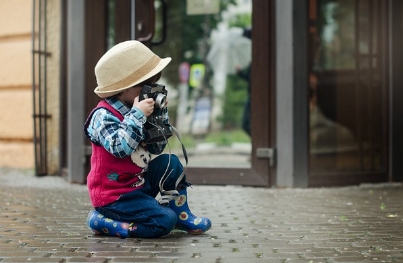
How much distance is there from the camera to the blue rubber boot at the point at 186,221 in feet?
13.3

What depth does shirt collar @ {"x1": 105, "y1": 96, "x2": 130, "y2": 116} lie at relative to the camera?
3.97 meters

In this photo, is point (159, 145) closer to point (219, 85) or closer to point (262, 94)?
point (262, 94)

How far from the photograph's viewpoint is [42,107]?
827 cm

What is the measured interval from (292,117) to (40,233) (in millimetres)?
3288

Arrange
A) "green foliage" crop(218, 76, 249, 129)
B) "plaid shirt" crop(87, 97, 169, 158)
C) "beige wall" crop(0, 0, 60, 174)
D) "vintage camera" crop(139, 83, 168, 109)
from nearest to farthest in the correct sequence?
"plaid shirt" crop(87, 97, 169, 158) < "vintage camera" crop(139, 83, 168, 109) < "beige wall" crop(0, 0, 60, 174) < "green foliage" crop(218, 76, 249, 129)

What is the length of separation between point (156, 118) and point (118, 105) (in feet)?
0.79

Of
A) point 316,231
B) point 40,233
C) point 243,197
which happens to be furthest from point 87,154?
point 316,231

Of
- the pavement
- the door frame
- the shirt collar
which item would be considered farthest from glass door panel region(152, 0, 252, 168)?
the shirt collar

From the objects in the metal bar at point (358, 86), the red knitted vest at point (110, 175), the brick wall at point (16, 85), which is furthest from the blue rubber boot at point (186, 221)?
the brick wall at point (16, 85)

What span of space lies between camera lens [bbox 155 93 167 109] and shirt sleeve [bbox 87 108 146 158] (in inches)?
4.9

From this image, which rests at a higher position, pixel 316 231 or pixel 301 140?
pixel 301 140

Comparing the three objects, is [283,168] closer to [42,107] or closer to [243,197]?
[243,197]

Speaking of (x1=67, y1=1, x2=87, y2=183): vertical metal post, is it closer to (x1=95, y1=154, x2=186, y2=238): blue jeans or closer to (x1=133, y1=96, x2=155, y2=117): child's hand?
(x1=95, y1=154, x2=186, y2=238): blue jeans

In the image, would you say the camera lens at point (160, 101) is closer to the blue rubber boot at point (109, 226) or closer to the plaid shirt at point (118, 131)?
the plaid shirt at point (118, 131)
